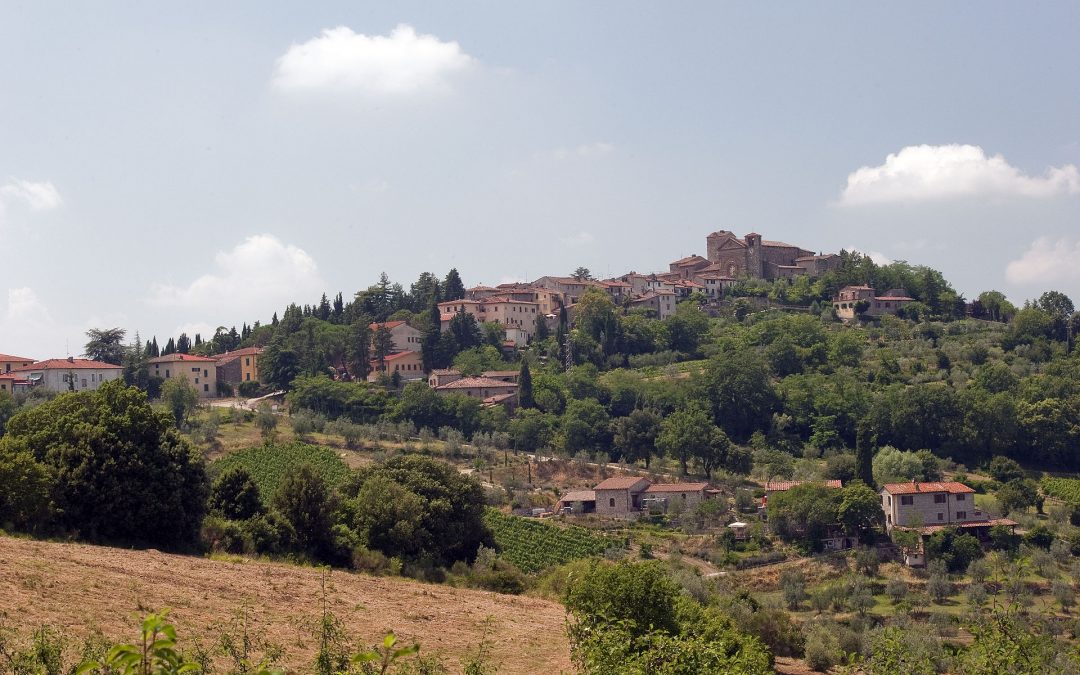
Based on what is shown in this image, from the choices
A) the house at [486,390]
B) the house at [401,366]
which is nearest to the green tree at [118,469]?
the house at [486,390]

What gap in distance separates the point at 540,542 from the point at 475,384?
105 feet

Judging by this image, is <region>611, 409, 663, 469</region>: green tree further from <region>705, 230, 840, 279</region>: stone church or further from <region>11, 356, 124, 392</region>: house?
<region>705, 230, 840, 279</region>: stone church

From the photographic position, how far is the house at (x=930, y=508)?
54.6m

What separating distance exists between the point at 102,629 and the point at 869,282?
98.6 metres

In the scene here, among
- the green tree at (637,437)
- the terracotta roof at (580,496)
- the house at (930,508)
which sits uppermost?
the green tree at (637,437)

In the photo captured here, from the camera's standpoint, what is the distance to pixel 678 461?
68875 millimetres

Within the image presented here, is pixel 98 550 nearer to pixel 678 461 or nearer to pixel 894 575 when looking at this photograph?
pixel 894 575

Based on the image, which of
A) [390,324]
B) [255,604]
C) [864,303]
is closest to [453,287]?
[390,324]

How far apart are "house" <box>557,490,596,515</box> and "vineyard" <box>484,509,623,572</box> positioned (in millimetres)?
5056

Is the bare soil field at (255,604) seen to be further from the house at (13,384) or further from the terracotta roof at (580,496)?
the house at (13,384)

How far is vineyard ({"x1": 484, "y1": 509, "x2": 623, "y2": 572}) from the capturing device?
46.1 meters

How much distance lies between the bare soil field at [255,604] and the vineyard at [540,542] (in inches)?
800

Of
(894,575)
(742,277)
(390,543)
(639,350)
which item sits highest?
(742,277)

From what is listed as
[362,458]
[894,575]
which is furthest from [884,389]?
[362,458]
